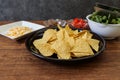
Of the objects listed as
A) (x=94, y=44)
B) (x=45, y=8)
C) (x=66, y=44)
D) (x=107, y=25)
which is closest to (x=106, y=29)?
(x=107, y=25)

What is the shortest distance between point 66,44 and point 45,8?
1339 mm

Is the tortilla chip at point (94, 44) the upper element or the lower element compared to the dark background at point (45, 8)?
upper

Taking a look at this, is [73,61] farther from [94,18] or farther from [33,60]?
[94,18]

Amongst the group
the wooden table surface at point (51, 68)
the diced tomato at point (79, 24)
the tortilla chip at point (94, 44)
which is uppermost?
the tortilla chip at point (94, 44)

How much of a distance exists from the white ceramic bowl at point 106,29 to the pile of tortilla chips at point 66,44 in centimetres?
9

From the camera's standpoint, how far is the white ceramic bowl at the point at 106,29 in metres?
1.07

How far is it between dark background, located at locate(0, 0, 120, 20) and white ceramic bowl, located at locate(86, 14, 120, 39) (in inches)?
42.5

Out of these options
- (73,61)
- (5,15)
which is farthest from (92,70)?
(5,15)

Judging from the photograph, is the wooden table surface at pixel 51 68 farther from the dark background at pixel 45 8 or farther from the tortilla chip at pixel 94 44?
the dark background at pixel 45 8

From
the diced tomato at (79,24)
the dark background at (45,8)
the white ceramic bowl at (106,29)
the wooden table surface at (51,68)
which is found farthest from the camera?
the dark background at (45,8)

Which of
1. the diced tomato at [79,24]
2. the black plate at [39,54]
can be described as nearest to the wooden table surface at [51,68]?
the black plate at [39,54]

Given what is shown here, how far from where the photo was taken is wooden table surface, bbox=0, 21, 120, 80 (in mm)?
804

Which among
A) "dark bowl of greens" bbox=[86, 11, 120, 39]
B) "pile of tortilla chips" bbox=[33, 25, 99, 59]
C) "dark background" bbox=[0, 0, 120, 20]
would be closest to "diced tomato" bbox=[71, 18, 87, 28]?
"dark bowl of greens" bbox=[86, 11, 120, 39]

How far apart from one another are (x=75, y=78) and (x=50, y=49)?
7.2 inches
